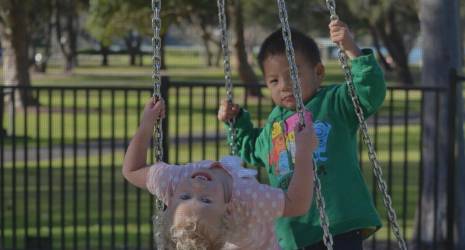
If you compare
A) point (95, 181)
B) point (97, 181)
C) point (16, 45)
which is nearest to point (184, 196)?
point (97, 181)

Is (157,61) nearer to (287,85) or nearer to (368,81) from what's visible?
(287,85)

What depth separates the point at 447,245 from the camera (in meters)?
7.91

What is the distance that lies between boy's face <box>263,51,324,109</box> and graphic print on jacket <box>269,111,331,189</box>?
0.28 ft

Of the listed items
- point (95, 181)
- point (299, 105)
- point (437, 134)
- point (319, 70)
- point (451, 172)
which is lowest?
point (95, 181)

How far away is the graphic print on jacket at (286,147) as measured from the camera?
12.6ft

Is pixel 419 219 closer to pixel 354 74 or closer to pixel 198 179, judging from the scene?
pixel 354 74

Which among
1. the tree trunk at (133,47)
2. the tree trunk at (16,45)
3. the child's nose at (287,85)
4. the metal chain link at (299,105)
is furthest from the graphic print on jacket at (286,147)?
the tree trunk at (133,47)

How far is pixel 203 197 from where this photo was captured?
2.90 metres

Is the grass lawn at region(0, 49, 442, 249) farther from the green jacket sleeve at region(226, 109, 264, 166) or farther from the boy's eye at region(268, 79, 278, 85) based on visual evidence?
the boy's eye at region(268, 79, 278, 85)

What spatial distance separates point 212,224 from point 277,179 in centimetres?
111

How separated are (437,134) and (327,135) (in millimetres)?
4214

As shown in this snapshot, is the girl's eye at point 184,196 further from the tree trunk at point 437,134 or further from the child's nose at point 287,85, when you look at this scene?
the tree trunk at point 437,134

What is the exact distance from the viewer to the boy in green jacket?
12.6ft

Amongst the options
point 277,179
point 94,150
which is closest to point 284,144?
point 277,179
